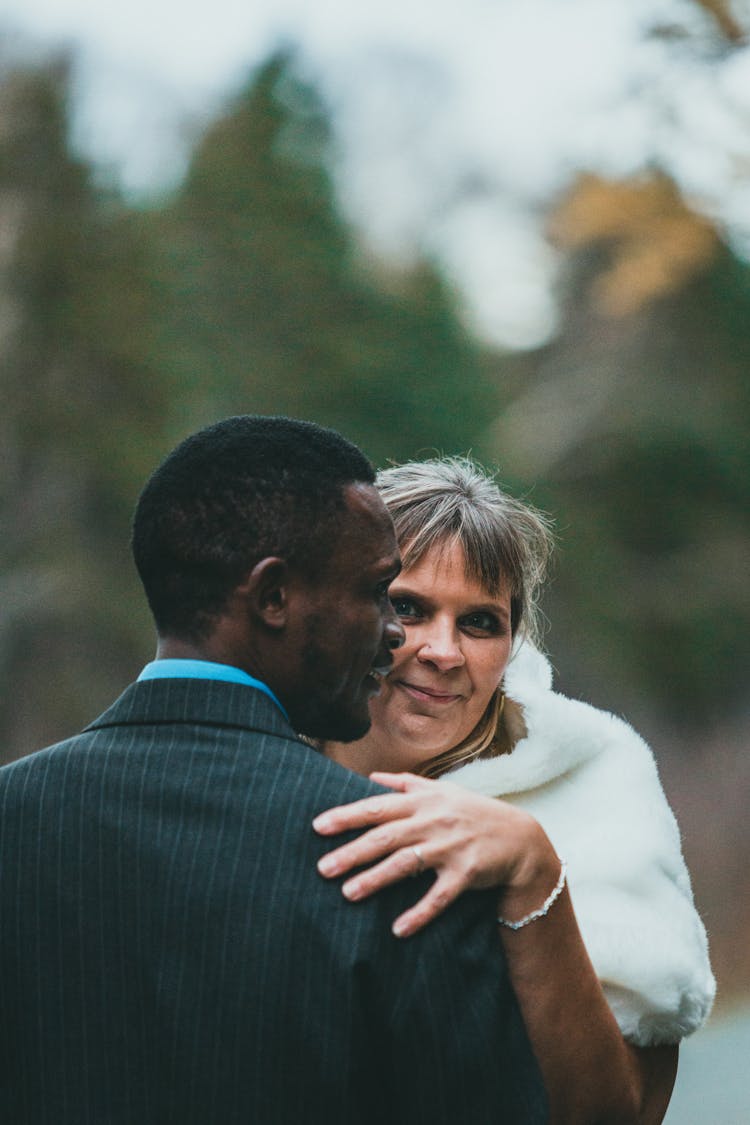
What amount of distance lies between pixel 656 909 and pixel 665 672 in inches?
501

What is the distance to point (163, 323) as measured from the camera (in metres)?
13.1

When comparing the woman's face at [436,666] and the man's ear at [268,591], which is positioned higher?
the woman's face at [436,666]

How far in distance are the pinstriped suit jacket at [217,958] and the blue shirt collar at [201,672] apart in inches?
0.4

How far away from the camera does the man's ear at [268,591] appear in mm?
1873

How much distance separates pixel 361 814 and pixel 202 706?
252 mm

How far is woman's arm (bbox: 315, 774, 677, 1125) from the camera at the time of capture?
179 cm

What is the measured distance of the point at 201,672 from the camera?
1912mm

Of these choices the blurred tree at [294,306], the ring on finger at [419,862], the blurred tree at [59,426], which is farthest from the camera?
the blurred tree at [294,306]

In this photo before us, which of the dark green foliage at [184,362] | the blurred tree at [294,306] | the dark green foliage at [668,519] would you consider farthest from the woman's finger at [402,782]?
the dark green foliage at [668,519]

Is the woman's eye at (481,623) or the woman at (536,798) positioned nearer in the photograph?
the woman at (536,798)

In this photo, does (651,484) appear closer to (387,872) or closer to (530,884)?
(530,884)

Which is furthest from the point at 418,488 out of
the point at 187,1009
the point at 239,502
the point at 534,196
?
the point at 534,196

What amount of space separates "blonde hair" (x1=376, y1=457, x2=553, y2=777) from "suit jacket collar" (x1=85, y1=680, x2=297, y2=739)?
114 centimetres

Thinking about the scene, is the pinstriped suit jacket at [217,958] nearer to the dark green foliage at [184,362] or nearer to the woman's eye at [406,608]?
the woman's eye at [406,608]
